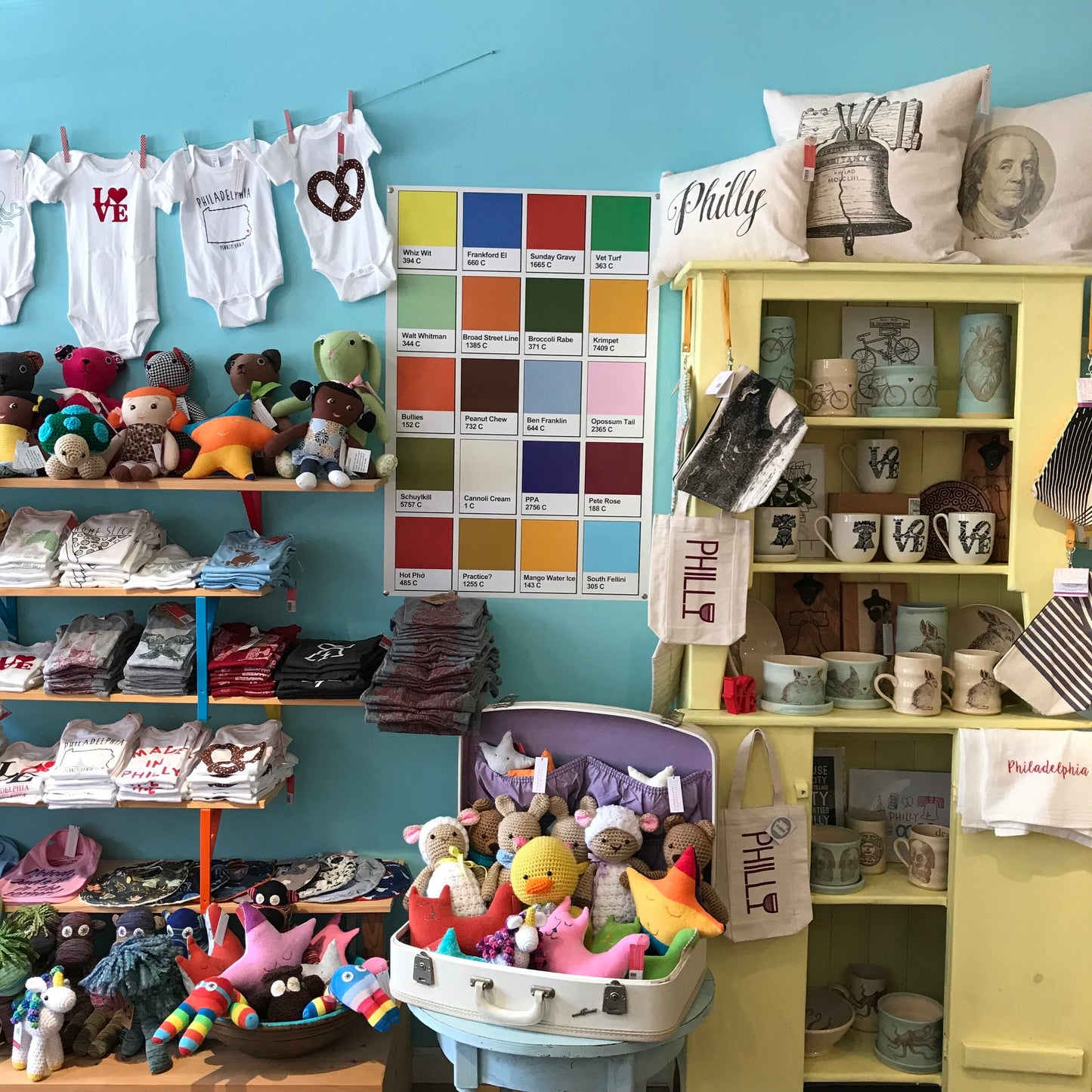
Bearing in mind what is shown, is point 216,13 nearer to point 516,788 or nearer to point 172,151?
point 172,151

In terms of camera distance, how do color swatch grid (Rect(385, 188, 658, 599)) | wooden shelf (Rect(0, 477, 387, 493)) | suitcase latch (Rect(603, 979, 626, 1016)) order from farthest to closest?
color swatch grid (Rect(385, 188, 658, 599)) < wooden shelf (Rect(0, 477, 387, 493)) < suitcase latch (Rect(603, 979, 626, 1016))

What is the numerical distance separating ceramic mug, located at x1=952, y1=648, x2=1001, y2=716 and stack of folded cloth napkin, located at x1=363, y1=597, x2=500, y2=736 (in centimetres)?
107

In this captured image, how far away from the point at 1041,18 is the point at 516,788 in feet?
7.18

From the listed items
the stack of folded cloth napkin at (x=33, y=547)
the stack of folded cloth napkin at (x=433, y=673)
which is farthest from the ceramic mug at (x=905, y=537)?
the stack of folded cloth napkin at (x=33, y=547)

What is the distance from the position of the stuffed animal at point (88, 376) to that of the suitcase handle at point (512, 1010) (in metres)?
1.55

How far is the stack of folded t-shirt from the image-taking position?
2322 mm

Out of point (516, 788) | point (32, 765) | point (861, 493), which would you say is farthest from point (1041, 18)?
point (32, 765)

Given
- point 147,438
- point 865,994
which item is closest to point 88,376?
point 147,438

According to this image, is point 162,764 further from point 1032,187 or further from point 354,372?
point 1032,187

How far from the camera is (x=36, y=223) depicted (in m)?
2.48

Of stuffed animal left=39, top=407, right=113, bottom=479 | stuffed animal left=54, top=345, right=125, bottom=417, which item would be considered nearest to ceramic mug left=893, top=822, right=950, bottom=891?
stuffed animal left=39, top=407, right=113, bottom=479

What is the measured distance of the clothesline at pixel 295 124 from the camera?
2428 millimetres

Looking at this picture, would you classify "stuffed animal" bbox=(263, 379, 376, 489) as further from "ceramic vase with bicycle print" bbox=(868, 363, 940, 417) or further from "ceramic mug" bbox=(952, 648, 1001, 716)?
"ceramic mug" bbox=(952, 648, 1001, 716)

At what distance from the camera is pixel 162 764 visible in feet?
7.72
